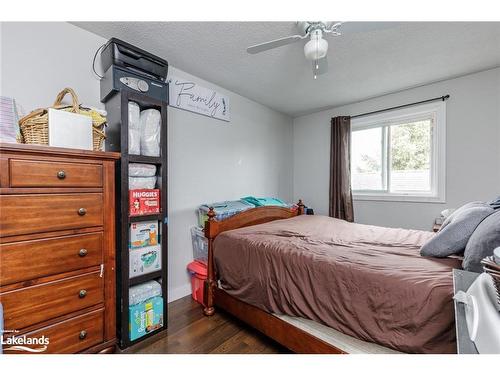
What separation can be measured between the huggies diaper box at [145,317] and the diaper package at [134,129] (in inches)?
42.4

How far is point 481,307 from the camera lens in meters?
0.63

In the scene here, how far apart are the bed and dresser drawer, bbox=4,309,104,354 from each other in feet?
2.74

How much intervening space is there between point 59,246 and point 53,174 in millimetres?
380

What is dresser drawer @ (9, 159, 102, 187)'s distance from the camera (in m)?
1.07

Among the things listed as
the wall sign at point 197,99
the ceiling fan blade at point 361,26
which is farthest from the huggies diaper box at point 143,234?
the ceiling fan blade at point 361,26

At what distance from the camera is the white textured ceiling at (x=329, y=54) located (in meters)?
1.71

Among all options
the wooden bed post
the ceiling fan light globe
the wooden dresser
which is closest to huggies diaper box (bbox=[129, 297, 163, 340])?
the wooden dresser

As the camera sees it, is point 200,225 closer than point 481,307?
No

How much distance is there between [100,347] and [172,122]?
1.87 m

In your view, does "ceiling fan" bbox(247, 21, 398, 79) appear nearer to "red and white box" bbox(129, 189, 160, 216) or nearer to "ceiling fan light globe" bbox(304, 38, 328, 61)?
"ceiling fan light globe" bbox(304, 38, 328, 61)

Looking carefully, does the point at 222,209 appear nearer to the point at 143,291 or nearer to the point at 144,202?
the point at 144,202

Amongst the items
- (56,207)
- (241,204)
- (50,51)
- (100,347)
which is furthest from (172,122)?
(100,347)

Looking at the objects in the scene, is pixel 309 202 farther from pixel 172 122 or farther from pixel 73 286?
pixel 73 286

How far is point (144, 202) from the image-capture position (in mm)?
1611
